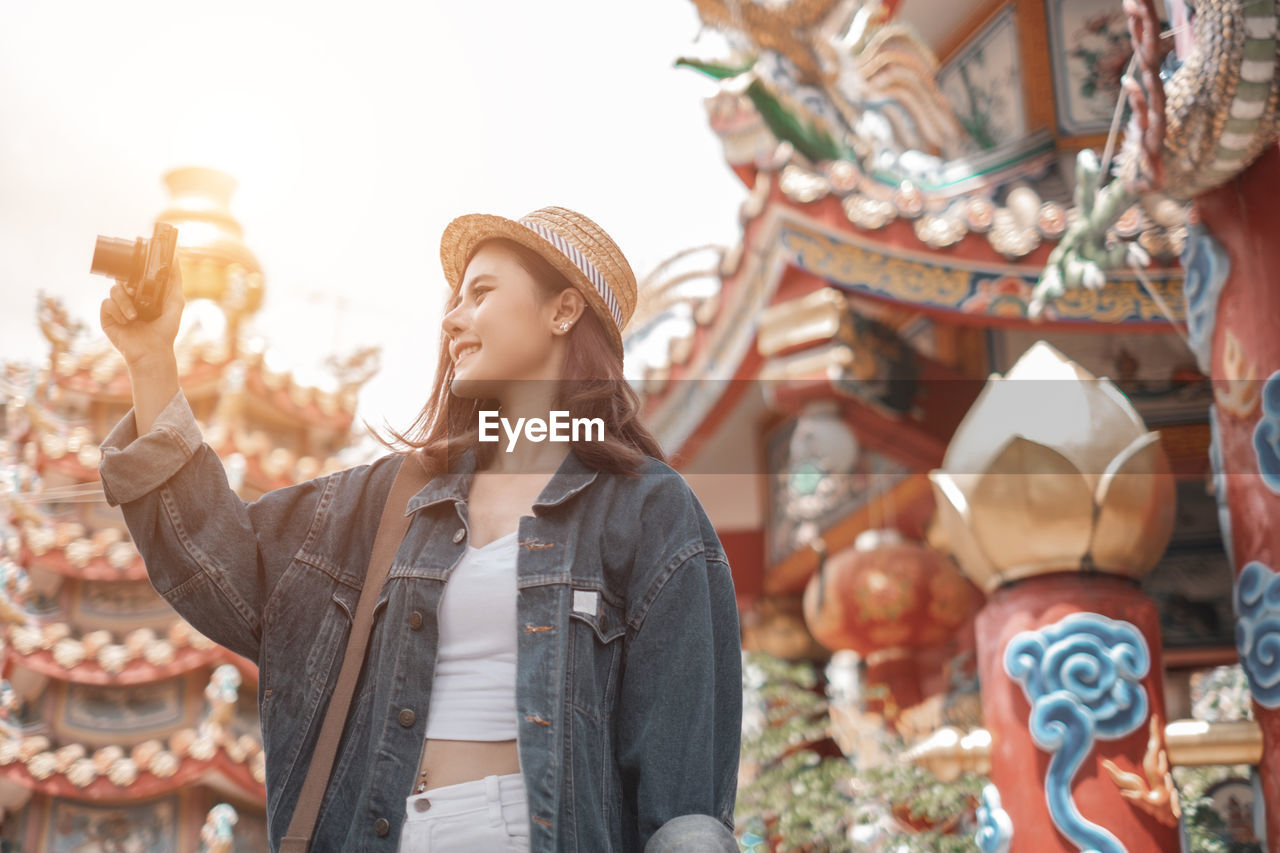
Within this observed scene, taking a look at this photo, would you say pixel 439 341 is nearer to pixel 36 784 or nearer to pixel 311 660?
pixel 311 660

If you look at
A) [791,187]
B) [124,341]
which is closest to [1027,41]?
[791,187]

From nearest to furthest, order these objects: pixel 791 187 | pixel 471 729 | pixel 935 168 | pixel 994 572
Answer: pixel 471 729
pixel 994 572
pixel 791 187
pixel 935 168

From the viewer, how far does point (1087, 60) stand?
6.96m

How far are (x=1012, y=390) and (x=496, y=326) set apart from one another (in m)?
2.43

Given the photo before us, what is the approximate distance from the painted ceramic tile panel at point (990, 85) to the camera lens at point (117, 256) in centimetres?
617

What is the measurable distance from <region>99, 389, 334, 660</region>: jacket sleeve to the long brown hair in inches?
11.4

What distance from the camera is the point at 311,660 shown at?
1.82 m

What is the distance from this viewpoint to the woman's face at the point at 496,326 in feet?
6.44

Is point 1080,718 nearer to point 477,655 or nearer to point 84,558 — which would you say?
point 477,655

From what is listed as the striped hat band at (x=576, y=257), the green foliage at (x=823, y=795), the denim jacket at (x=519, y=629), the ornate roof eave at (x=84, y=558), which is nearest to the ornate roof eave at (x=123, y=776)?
the ornate roof eave at (x=84, y=558)

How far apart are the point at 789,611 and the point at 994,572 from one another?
14.5 ft

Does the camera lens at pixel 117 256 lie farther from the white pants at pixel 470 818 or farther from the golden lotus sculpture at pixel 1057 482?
the golden lotus sculpture at pixel 1057 482

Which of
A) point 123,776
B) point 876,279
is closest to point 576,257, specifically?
point 876,279

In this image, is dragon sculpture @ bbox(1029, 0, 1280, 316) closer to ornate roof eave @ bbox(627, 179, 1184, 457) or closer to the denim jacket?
ornate roof eave @ bbox(627, 179, 1184, 457)
